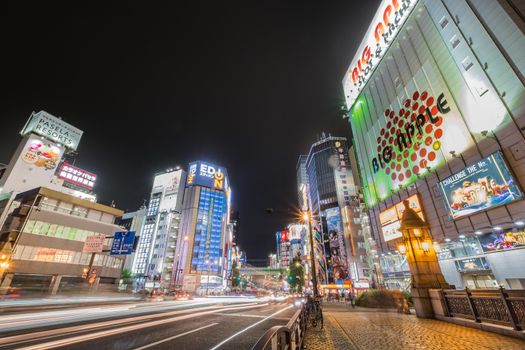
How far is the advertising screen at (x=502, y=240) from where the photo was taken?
57.9ft

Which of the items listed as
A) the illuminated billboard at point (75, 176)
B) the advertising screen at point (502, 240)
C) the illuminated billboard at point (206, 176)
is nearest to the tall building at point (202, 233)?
the illuminated billboard at point (206, 176)

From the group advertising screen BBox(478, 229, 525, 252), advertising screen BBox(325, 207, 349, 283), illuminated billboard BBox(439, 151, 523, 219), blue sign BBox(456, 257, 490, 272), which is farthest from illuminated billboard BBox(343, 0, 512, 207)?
advertising screen BBox(325, 207, 349, 283)

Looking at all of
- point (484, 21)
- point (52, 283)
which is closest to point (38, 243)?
point (52, 283)

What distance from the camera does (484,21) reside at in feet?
59.8

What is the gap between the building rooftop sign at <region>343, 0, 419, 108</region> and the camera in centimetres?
2892

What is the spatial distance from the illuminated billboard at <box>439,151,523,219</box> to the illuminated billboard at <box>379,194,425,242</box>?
4.27m

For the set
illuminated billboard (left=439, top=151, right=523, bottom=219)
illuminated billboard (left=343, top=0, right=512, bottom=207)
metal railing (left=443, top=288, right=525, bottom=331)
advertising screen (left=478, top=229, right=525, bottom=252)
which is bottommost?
metal railing (left=443, top=288, right=525, bottom=331)

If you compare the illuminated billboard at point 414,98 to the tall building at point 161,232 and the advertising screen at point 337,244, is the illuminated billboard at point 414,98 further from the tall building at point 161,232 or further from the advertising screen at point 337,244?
the tall building at point 161,232

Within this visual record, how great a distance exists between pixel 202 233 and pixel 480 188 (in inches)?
3560

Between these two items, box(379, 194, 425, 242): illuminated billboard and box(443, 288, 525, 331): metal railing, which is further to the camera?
box(379, 194, 425, 242): illuminated billboard

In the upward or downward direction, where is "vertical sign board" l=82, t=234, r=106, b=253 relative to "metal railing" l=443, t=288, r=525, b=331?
upward

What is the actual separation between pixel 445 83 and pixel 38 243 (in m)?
63.9

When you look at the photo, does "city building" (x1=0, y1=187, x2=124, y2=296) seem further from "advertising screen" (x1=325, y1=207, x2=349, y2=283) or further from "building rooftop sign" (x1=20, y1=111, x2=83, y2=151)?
"advertising screen" (x1=325, y1=207, x2=349, y2=283)

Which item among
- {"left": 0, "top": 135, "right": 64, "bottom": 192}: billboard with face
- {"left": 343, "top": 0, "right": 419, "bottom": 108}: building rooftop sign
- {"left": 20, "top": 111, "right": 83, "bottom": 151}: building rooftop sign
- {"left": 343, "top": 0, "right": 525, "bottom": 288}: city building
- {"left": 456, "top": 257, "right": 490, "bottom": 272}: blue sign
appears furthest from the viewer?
{"left": 20, "top": 111, "right": 83, "bottom": 151}: building rooftop sign
